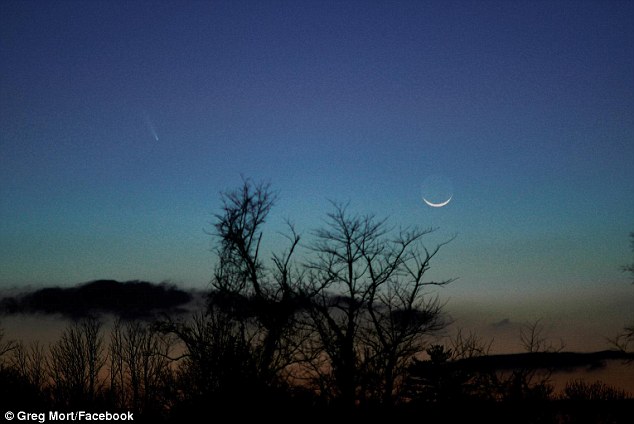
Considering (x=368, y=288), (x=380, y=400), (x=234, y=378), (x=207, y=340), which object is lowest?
(x=380, y=400)

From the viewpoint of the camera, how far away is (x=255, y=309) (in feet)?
84.0

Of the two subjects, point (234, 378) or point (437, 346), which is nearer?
point (234, 378)

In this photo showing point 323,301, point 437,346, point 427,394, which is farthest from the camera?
point 437,346

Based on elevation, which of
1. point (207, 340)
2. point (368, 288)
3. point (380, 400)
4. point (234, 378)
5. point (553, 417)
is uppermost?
point (368, 288)

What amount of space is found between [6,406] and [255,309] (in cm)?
3145

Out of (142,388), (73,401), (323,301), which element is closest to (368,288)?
(323,301)

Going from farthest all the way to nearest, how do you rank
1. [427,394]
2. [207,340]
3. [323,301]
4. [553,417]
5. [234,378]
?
[427,394], [323,301], [553,417], [207,340], [234,378]

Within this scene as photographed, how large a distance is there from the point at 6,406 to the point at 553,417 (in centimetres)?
4258

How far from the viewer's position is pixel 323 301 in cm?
2481

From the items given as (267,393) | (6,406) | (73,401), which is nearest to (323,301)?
(267,393)

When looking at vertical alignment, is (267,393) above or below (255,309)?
below

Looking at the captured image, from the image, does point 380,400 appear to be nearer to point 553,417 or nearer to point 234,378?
point 234,378

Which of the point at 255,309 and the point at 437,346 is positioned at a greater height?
the point at 255,309

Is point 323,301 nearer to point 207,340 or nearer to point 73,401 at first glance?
point 207,340
